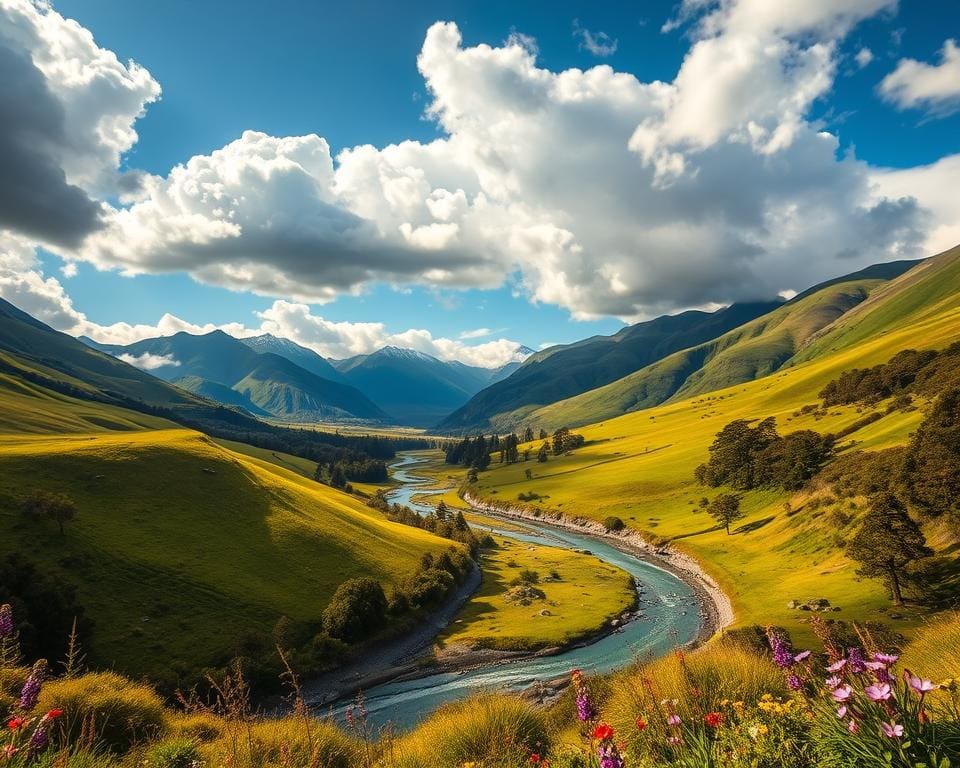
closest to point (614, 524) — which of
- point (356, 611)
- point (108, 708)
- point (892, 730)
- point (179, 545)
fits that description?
point (356, 611)

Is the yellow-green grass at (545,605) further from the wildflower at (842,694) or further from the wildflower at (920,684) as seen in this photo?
the wildflower at (842,694)

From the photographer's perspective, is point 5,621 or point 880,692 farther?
point 5,621

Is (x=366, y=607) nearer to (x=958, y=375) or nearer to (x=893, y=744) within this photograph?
(x=893, y=744)

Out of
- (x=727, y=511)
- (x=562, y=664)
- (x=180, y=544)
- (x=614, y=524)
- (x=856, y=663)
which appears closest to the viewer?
(x=856, y=663)

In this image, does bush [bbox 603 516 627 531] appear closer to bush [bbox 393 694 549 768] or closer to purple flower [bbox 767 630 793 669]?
bush [bbox 393 694 549 768]

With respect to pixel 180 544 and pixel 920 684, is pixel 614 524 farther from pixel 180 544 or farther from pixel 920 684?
pixel 920 684

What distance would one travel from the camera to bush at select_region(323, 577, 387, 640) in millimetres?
62456

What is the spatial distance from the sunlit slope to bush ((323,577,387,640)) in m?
3.35

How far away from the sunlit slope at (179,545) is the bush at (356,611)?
3.35m

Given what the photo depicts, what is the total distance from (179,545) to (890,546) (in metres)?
85.4

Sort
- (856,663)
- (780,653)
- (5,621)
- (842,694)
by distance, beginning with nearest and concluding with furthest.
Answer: (842,694) → (856,663) → (5,621) → (780,653)

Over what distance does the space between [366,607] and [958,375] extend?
111 m

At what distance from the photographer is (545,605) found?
253 feet

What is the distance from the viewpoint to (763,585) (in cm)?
6994
